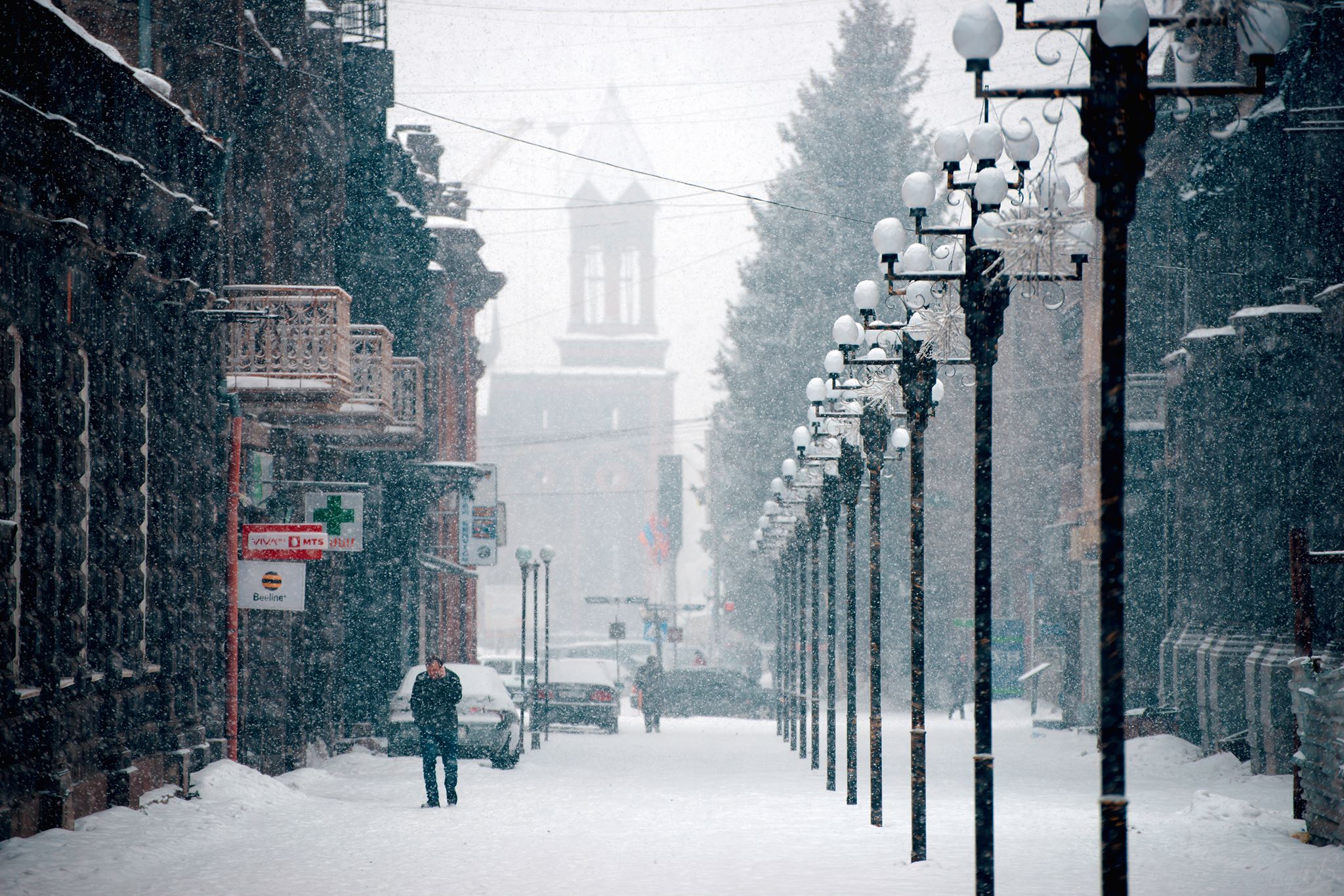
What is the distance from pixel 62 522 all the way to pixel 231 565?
18.5 feet

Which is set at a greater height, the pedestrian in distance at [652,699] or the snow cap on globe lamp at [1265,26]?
the snow cap on globe lamp at [1265,26]

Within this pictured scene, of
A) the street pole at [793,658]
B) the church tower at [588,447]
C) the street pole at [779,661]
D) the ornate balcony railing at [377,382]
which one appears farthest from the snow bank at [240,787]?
the church tower at [588,447]

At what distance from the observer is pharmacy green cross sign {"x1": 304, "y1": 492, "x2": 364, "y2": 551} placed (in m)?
22.5

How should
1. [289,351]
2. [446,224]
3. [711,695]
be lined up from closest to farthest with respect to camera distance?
[289,351]
[446,224]
[711,695]

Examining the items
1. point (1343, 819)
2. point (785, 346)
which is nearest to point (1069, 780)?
point (1343, 819)

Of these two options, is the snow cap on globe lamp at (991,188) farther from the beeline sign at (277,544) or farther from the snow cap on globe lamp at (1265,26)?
the beeline sign at (277,544)

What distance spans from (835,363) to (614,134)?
10645cm

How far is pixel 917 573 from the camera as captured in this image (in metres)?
13.5

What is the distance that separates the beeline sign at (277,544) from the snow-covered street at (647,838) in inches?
99.0

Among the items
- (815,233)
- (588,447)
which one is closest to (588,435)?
(588,447)

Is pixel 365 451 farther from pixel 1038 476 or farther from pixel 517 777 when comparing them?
pixel 1038 476

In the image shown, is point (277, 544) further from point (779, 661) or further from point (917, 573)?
point (779, 661)

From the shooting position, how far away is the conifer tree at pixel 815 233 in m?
50.8

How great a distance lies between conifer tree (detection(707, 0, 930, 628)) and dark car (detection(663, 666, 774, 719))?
7915 mm
